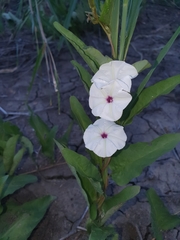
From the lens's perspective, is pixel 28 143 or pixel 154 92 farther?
pixel 28 143

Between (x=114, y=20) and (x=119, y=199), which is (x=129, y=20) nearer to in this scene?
(x=114, y=20)

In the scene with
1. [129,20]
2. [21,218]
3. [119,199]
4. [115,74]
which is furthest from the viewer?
[21,218]

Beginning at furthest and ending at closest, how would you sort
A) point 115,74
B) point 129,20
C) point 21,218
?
point 21,218 < point 129,20 < point 115,74

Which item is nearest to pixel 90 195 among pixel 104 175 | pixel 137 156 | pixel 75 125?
pixel 104 175

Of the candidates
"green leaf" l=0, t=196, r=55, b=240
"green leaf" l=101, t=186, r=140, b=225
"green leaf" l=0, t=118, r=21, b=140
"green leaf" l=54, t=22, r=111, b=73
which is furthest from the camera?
"green leaf" l=0, t=118, r=21, b=140

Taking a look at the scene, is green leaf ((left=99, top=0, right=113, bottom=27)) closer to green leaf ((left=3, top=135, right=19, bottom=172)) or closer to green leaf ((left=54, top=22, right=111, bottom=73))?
green leaf ((left=54, top=22, right=111, bottom=73))

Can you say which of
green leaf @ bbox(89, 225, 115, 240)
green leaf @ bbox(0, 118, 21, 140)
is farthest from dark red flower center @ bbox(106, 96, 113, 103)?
green leaf @ bbox(0, 118, 21, 140)
